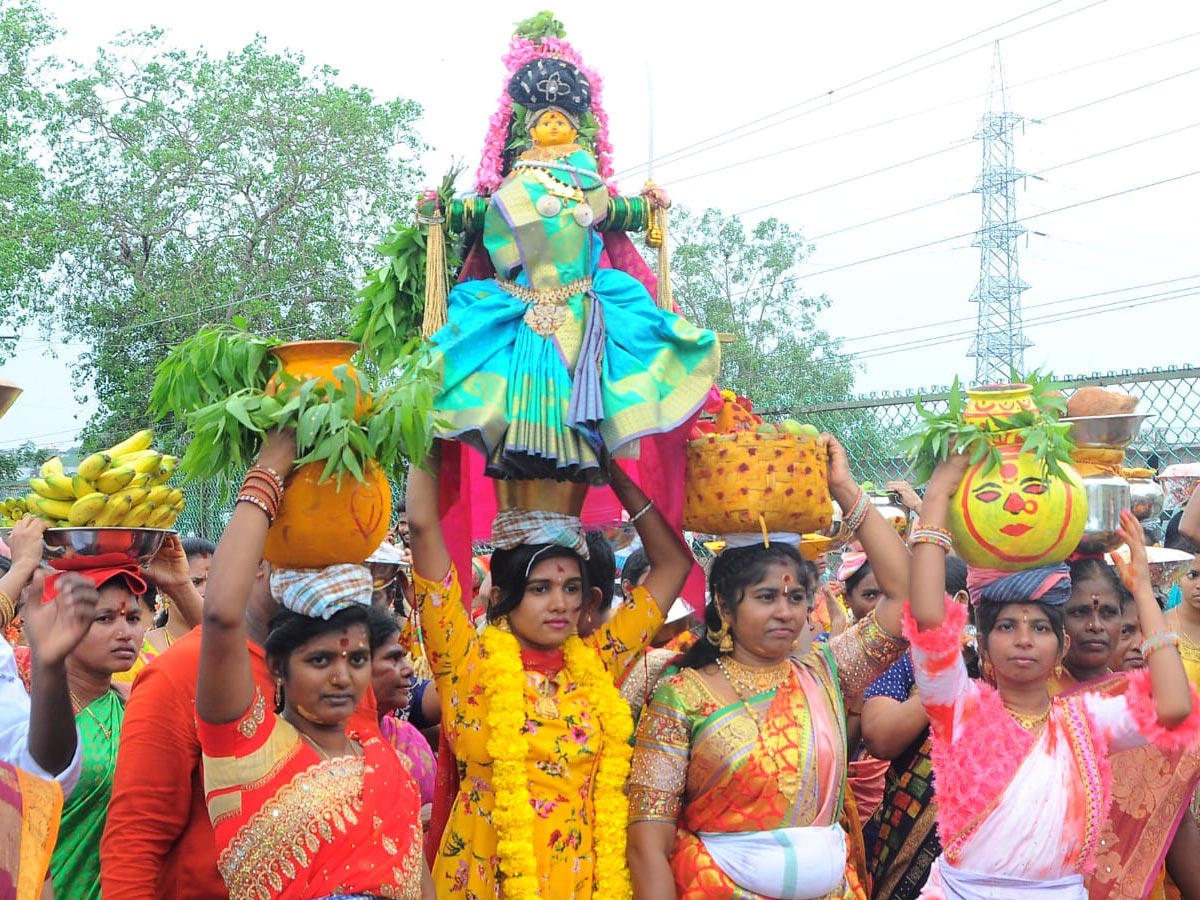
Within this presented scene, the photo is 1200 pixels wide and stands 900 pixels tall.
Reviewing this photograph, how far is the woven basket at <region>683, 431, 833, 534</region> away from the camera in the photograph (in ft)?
12.4

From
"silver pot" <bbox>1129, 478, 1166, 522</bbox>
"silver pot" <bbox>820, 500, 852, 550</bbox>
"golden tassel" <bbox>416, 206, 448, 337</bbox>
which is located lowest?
"silver pot" <bbox>820, 500, 852, 550</bbox>

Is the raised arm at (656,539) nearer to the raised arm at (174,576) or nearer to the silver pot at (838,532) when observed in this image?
the silver pot at (838,532)

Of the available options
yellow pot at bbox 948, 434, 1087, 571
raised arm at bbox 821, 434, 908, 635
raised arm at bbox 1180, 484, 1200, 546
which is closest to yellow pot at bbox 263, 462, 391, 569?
raised arm at bbox 821, 434, 908, 635

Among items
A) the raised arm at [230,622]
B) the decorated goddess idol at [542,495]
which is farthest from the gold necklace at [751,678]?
the raised arm at [230,622]

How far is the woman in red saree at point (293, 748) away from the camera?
3.05 metres

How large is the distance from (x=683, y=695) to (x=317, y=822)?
46.9 inches

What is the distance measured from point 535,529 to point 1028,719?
1.64 meters

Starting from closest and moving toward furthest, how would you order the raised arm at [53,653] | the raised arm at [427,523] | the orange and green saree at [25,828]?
the orange and green saree at [25,828] → the raised arm at [53,653] → the raised arm at [427,523]

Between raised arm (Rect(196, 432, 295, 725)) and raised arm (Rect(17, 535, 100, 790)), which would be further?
raised arm (Rect(17, 535, 100, 790))

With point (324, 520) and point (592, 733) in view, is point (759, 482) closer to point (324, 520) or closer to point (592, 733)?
point (592, 733)

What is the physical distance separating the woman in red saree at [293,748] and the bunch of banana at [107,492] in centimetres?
60

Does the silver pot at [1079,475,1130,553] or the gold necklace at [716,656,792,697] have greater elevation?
the silver pot at [1079,475,1130,553]

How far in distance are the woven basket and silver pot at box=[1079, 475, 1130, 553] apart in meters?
0.98

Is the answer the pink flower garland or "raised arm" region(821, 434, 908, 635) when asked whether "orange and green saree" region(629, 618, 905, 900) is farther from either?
the pink flower garland
